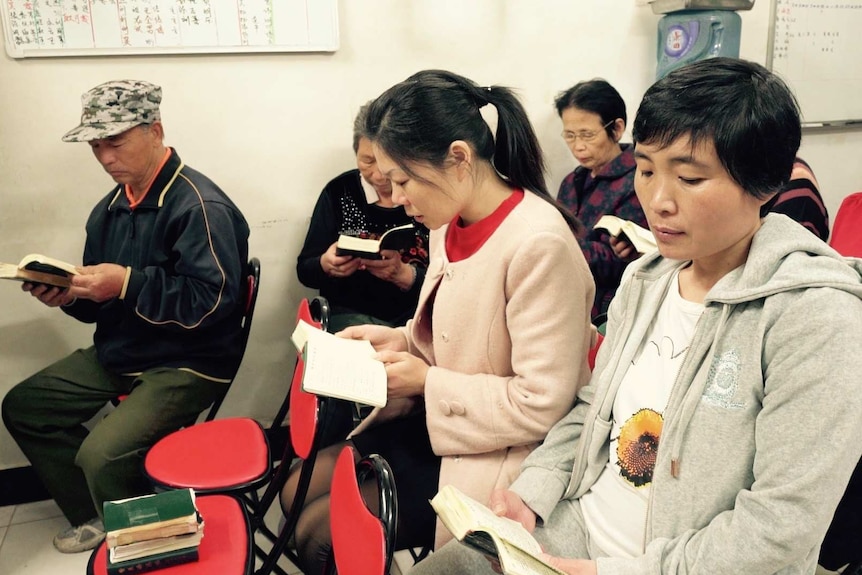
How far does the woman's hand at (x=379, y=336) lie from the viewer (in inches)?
64.7

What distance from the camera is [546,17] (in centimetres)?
274

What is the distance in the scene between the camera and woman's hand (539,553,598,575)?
0.99 metres

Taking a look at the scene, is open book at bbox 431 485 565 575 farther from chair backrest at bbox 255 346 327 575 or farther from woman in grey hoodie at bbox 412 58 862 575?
chair backrest at bbox 255 346 327 575

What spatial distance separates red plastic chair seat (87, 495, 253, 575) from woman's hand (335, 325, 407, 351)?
1.48ft

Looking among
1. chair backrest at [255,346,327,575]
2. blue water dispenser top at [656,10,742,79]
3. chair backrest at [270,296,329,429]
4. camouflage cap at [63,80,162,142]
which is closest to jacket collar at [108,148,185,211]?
camouflage cap at [63,80,162,142]

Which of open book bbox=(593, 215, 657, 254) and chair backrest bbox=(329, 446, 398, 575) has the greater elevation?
open book bbox=(593, 215, 657, 254)

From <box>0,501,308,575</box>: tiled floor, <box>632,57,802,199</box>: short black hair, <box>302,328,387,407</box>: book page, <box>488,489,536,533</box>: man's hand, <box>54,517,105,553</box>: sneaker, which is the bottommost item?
<box>0,501,308,575</box>: tiled floor

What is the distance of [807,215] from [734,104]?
1.25m

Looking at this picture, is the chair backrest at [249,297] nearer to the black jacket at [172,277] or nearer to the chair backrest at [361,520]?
the black jacket at [172,277]

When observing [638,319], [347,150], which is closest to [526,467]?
[638,319]

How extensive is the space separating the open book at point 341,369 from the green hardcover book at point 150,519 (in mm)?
353

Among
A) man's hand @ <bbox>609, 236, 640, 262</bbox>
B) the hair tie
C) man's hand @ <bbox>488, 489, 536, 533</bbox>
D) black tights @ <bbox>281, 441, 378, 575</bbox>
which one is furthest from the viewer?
man's hand @ <bbox>609, 236, 640, 262</bbox>

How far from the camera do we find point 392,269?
2.27 meters

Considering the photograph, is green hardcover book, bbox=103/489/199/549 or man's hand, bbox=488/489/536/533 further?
green hardcover book, bbox=103/489/199/549
